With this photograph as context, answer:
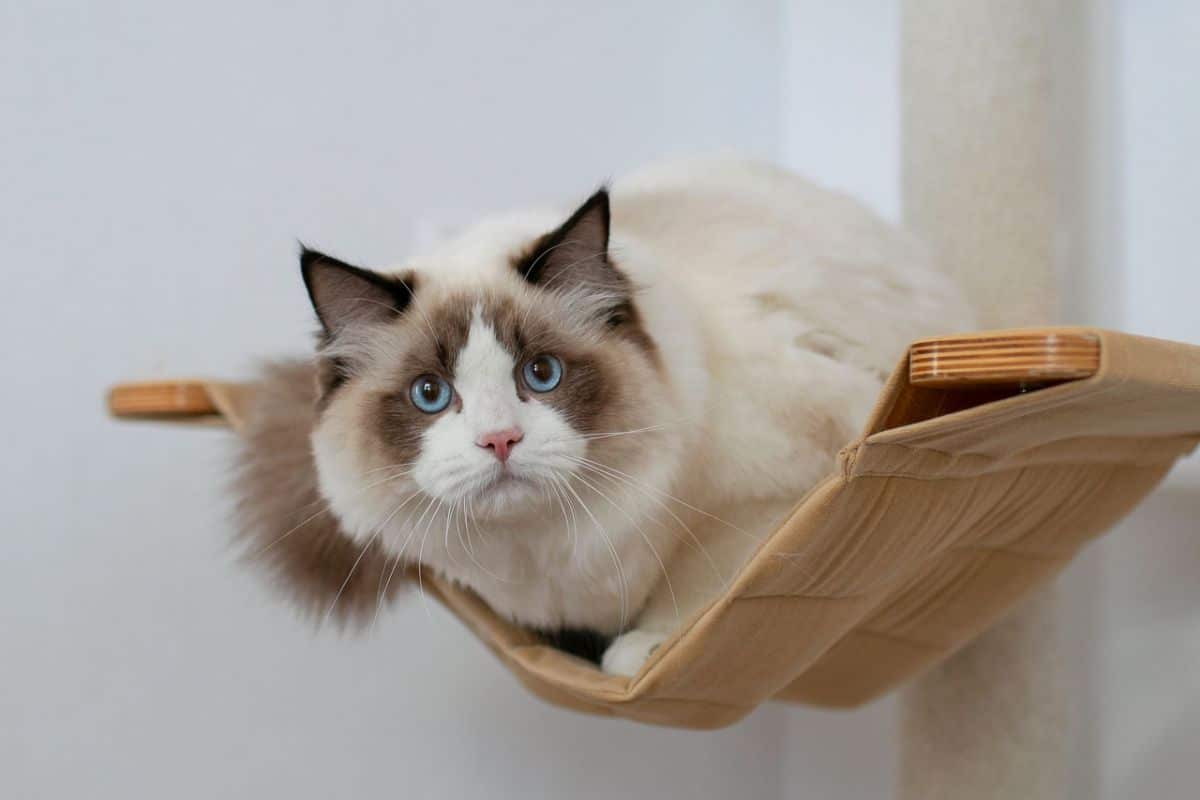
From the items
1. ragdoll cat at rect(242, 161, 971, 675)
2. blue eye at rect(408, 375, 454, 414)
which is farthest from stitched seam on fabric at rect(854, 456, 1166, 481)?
blue eye at rect(408, 375, 454, 414)

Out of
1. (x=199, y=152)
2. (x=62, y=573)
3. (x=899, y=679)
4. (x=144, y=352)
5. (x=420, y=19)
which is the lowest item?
(x=899, y=679)

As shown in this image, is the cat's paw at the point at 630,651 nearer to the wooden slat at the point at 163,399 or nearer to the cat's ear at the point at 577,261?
the cat's ear at the point at 577,261

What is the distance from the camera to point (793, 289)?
1.46 meters

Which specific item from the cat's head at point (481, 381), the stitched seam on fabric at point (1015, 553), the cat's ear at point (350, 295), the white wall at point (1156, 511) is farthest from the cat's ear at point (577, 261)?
the white wall at point (1156, 511)

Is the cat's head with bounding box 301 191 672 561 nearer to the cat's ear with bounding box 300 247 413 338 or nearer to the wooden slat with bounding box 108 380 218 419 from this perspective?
the cat's ear with bounding box 300 247 413 338

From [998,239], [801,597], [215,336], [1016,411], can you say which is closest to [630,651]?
[801,597]

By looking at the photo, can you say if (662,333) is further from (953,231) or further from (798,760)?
(798,760)

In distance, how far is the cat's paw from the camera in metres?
1.35

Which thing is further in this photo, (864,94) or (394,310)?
(864,94)

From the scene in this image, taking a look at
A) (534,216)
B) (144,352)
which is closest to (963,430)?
(534,216)

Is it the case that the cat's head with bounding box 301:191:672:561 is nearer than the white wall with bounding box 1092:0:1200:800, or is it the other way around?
the cat's head with bounding box 301:191:672:561

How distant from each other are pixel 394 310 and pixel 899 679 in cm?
94

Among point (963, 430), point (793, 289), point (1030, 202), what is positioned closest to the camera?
point (963, 430)

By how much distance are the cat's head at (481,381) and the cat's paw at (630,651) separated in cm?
21
